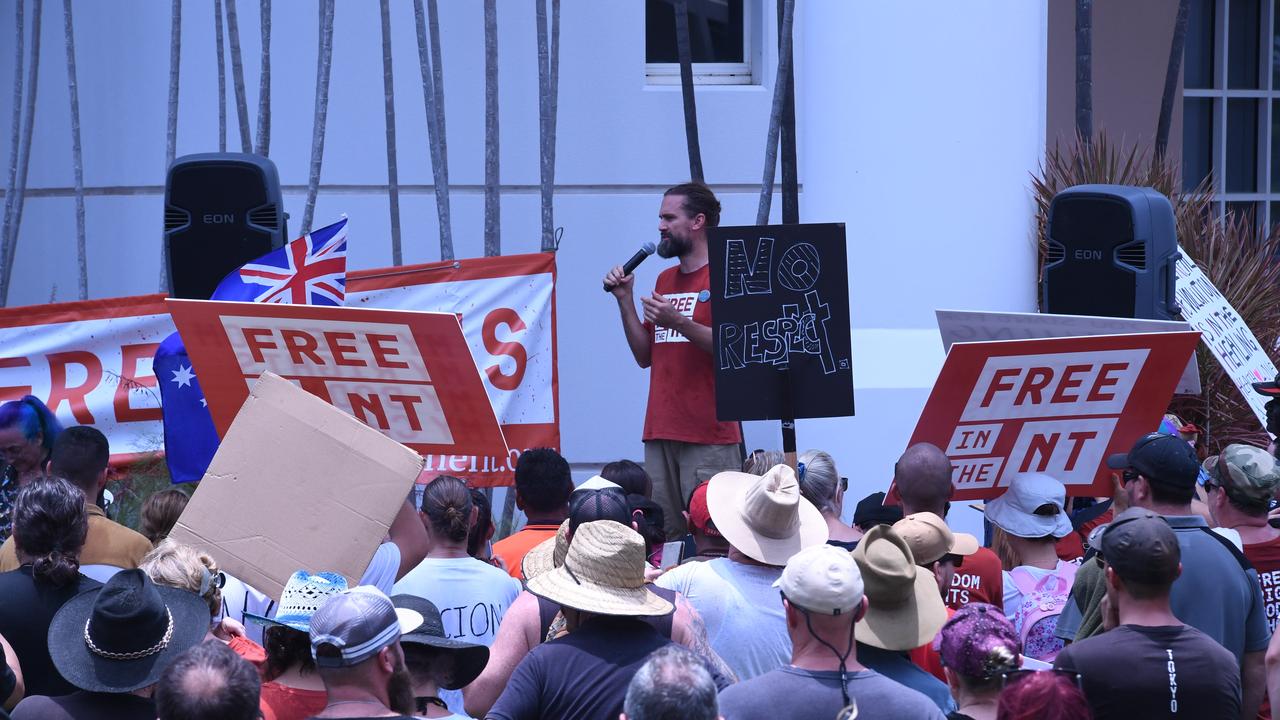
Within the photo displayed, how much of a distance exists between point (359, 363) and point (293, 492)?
1.36m

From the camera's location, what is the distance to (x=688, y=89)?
8.32 meters

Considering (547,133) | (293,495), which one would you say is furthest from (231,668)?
(547,133)

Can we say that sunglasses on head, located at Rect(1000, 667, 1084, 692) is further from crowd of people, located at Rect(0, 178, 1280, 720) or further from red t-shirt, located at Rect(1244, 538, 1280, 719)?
red t-shirt, located at Rect(1244, 538, 1280, 719)

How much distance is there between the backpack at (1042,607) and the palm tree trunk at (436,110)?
4.35 meters

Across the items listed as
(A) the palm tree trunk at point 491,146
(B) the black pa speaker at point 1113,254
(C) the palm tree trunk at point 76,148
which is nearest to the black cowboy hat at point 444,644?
(B) the black pa speaker at point 1113,254

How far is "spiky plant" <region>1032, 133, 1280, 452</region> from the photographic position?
880cm

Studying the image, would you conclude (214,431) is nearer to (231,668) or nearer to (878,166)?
(231,668)

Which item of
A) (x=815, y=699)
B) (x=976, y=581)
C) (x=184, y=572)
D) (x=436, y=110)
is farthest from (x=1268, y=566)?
(x=436, y=110)

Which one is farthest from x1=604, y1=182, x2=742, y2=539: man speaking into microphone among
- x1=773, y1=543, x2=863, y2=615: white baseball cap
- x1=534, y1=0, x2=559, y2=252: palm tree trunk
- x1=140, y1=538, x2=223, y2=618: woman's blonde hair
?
x1=773, y1=543, x2=863, y2=615: white baseball cap

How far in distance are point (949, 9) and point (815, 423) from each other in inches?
102

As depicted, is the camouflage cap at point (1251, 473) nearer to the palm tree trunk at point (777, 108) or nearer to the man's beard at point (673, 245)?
the man's beard at point (673, 245)

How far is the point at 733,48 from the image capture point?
913cm

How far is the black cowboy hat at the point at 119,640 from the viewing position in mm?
3076

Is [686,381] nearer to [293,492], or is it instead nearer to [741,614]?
[293,492]
